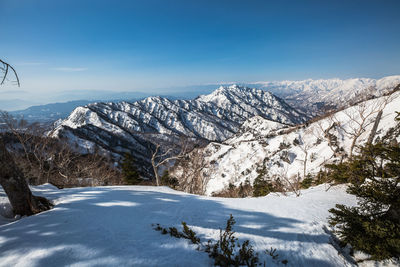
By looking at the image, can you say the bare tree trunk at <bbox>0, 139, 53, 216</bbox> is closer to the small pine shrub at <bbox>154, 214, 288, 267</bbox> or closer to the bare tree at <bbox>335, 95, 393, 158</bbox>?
the small pine shrub at <bbox>154, 214, 288, 267</bbox>

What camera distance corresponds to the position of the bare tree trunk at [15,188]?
5.23 m

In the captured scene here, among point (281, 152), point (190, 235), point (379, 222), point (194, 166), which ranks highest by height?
point (379, 222)

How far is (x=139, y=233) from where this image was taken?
4.44 metres

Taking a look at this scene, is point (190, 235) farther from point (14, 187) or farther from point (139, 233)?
point (14, 187)

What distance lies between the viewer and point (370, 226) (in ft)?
11.9

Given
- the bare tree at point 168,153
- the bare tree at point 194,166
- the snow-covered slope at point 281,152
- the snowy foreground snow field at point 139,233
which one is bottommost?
the snow-covered slope at point 281,152

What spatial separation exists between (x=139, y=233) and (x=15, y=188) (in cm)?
454

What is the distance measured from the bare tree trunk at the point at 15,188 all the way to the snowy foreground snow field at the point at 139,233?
0.48 m

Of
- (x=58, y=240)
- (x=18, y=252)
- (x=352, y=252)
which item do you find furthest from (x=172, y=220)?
(x=352, y=252)

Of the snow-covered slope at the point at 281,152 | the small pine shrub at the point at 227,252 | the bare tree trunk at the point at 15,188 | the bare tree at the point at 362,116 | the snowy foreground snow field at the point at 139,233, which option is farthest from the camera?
the snow-covered slope at the point at 281,152

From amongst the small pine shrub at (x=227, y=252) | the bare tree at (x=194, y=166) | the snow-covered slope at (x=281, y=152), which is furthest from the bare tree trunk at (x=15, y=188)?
the snow-covered slope at (x=281, y=152)

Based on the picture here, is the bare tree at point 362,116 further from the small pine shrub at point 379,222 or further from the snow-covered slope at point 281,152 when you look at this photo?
the small pine shrub at point 379,222

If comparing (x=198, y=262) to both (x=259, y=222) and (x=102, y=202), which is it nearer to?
(x=259, y=222)

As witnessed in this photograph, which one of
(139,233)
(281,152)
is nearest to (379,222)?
(139,233)
